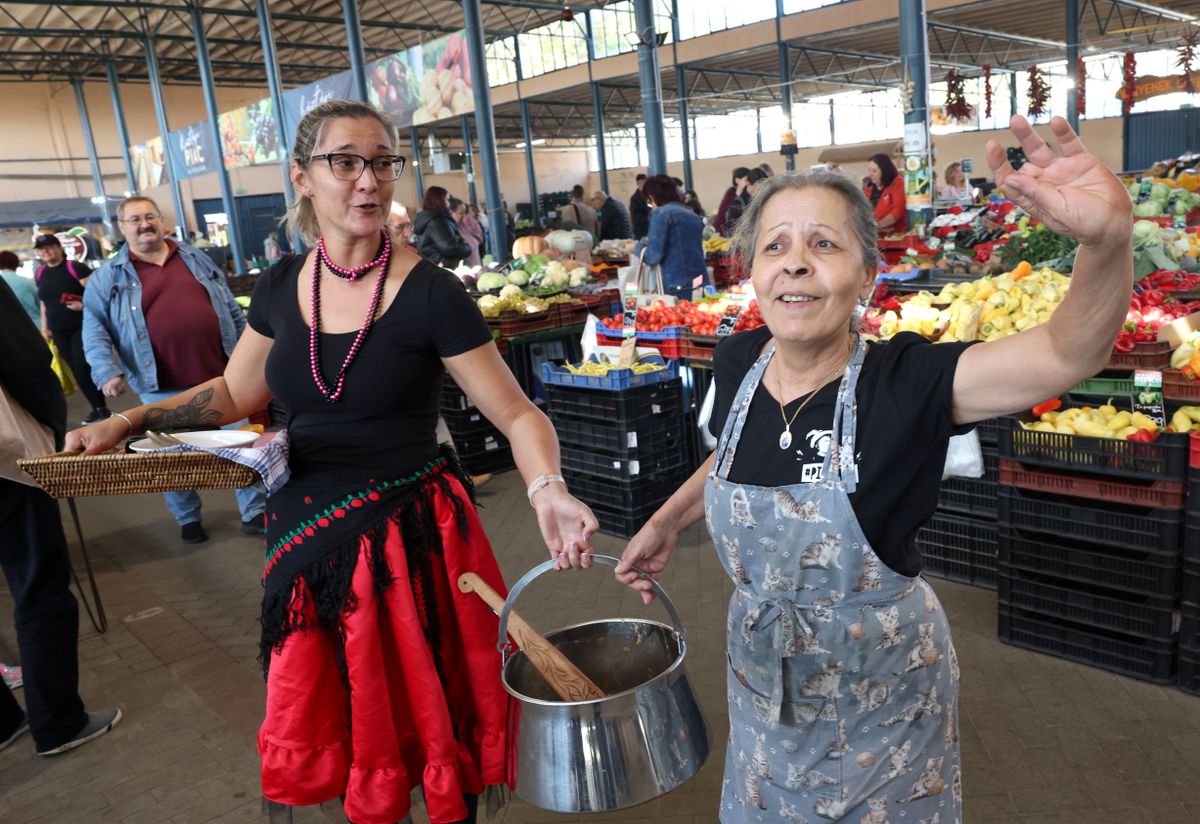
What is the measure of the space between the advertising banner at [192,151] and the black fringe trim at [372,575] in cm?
2018

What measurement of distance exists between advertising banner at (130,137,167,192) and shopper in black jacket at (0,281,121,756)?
75.5 feet

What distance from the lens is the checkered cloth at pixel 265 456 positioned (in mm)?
1753

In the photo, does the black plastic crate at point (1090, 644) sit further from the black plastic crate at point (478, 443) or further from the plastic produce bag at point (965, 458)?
the black plastic crate at point (478, 443)

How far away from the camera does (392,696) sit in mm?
1970

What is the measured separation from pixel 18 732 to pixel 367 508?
2.39 metres

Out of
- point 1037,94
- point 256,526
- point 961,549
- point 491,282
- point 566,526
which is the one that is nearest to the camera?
point 566,526

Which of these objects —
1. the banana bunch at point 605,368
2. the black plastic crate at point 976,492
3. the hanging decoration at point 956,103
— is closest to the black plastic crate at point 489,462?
A: the banana bunch at point 605,368

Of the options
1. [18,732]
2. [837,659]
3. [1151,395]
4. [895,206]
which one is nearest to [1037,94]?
[895,206]

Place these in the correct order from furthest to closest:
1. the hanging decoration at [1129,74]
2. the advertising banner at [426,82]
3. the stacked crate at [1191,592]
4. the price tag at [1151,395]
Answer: the hanging decoration at [1129,74], the advertising banner at [426,82], the price tag at [1151,395], the stacked crate at [1191,592]

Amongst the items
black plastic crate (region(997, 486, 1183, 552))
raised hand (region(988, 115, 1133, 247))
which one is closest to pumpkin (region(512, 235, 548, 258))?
black plastic crate (region(997, 486, 1183, 552))

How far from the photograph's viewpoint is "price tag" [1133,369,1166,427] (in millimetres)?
3029

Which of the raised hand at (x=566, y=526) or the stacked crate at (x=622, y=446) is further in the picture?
the stacked crate at (x=622, y=446)

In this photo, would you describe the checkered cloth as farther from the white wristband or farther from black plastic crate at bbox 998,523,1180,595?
black plastic crate at bbox 998,523,1180,595

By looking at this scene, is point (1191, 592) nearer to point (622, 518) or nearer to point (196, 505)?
point (622, 518)
